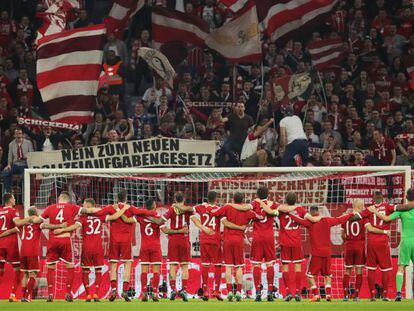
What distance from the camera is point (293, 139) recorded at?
27.7 meters

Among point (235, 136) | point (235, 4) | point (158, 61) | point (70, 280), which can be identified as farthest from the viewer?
point (235, 4)

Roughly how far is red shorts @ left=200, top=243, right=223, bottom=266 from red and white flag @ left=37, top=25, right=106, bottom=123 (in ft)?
20.5

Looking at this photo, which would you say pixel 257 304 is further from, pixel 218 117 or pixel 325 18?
pixel 325 18

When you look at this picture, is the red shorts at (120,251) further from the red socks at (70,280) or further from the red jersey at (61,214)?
the red jersey at (61,214)

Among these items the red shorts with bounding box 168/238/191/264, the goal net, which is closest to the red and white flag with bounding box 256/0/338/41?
the goal net

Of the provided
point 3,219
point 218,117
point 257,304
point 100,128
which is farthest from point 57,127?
point 257,304

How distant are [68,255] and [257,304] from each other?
11.1 feet

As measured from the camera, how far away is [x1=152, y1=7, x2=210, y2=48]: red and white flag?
3119cm

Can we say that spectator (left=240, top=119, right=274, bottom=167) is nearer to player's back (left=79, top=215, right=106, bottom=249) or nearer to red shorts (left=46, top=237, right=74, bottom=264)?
player's back (left=79, top=215, right=106, bottom=249)

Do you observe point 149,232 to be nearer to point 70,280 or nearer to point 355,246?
point 70,280

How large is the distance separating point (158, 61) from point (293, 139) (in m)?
3.97

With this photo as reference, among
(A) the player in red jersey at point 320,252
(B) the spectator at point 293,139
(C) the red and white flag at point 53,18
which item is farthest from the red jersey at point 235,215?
(C) the red and white flag at point 53,18

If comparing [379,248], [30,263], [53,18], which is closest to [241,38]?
[53,18]

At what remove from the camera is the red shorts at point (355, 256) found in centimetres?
2323
